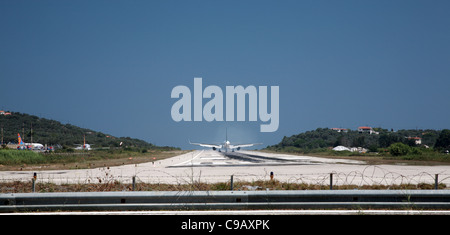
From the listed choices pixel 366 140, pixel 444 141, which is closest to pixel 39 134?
pixel 366 140

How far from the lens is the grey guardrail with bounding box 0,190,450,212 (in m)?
9.92

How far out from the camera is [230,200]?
1016 centimetres

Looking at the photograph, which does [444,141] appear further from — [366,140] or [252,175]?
[252,175]

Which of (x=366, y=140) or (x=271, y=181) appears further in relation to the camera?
(x=366, y=140)

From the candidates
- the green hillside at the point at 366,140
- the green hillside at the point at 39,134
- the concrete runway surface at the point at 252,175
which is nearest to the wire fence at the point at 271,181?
→ the concrete runway surface at the point at 252,175

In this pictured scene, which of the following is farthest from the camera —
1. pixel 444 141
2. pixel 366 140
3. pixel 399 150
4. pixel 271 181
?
pixel 366 140

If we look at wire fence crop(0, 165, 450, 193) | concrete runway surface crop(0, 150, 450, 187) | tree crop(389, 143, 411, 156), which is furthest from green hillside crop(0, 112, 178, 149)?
wire fence crop(0, 165, 450, 193)

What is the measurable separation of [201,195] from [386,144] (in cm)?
11153

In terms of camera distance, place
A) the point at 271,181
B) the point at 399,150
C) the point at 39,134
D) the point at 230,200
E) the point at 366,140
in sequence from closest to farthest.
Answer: the point at 230,200
the point at 271,181
the point at 399,150
the point at 366,140
the point at 39,134

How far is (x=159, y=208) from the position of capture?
32.8 feet

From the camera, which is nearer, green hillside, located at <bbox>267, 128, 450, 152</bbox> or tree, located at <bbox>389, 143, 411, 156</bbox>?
tree, located at <bbox>389, 143, 411, 156</bbox>

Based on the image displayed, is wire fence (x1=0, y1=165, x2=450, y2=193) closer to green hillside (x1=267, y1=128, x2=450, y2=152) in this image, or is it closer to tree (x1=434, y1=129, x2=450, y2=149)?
green hillside (x1=267, y1=128, x2=450, y2=152)
